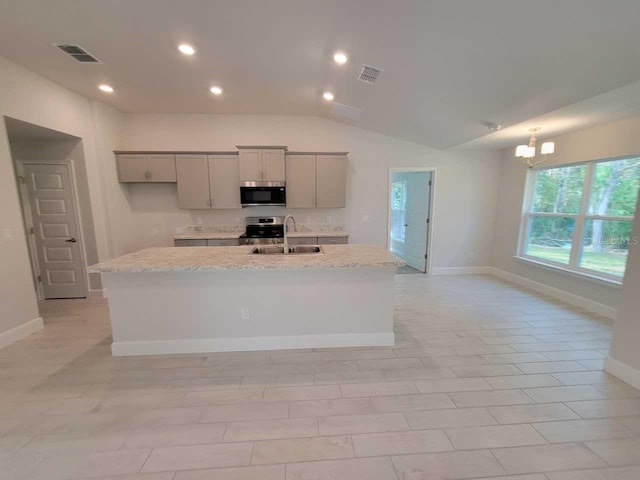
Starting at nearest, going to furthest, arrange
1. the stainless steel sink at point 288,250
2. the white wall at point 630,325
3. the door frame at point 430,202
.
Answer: the white wall at point 630,325 → the stainless steel sink at point 288,250 → the door frame at point 430,202

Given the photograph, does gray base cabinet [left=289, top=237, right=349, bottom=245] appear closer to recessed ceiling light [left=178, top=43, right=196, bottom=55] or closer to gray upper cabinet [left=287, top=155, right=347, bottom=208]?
gray upper cabinet [left=287, top=155, right=347, bottom=208]

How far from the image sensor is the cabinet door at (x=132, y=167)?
4.30m

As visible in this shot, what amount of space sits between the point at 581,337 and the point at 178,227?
5951 millimetres

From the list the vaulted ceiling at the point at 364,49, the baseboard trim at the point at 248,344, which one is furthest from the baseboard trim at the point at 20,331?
the vaulted ceiling at the point at 364,49

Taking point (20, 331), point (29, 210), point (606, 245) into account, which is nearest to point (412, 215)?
point (606, 245)

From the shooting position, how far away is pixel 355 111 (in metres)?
4.09

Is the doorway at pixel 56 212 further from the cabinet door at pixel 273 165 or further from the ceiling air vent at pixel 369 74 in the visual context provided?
the ceiling air vent at pixel 369 74

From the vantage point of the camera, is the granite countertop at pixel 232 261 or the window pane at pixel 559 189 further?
the window pane at pixel 559 189

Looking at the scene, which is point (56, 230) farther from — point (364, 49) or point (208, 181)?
point (364, 49)

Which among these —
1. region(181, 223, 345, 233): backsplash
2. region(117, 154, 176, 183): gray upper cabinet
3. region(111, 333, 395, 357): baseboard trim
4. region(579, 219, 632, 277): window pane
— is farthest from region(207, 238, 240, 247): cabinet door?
region(579, 219, 632, 277): window pane

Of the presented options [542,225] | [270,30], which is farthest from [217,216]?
[542,225]

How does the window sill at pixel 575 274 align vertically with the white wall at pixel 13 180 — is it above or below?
below

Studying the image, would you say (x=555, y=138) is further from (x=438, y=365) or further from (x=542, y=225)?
(x=438, y=365)

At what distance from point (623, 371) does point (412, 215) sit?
4.02 m
